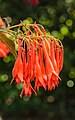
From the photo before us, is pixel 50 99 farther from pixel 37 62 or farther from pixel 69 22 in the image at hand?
pixel 37 62

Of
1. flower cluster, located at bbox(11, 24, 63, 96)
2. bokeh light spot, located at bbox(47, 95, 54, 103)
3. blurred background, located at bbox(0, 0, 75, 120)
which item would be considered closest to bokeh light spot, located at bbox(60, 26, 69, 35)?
blurred background, located at bbox(0, 0, 75, 120)

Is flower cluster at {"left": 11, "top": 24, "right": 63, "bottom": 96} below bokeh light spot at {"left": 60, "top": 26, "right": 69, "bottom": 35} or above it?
above

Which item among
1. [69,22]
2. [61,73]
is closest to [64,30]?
[69,22]

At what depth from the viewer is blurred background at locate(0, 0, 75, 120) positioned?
373 centimetres

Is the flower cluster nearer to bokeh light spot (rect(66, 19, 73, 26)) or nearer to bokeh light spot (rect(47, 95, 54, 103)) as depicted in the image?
bokeh light spot (rect(66, 19, 73, 26))

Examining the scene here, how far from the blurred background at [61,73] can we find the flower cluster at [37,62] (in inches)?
64.4

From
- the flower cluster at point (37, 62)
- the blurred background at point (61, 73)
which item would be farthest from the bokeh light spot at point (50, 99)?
the flower cluster at point (37, 62)

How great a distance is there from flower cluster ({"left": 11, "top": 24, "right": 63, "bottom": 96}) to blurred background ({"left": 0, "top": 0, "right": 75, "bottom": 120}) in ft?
5.36

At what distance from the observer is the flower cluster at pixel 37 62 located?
66.1 inches

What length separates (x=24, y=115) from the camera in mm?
4898

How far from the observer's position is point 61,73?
4.09 meters

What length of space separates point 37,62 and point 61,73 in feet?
7.87

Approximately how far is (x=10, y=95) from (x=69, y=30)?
82 centimetres

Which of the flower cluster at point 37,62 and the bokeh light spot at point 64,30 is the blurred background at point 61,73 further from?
the flower cluster at point 37,62
